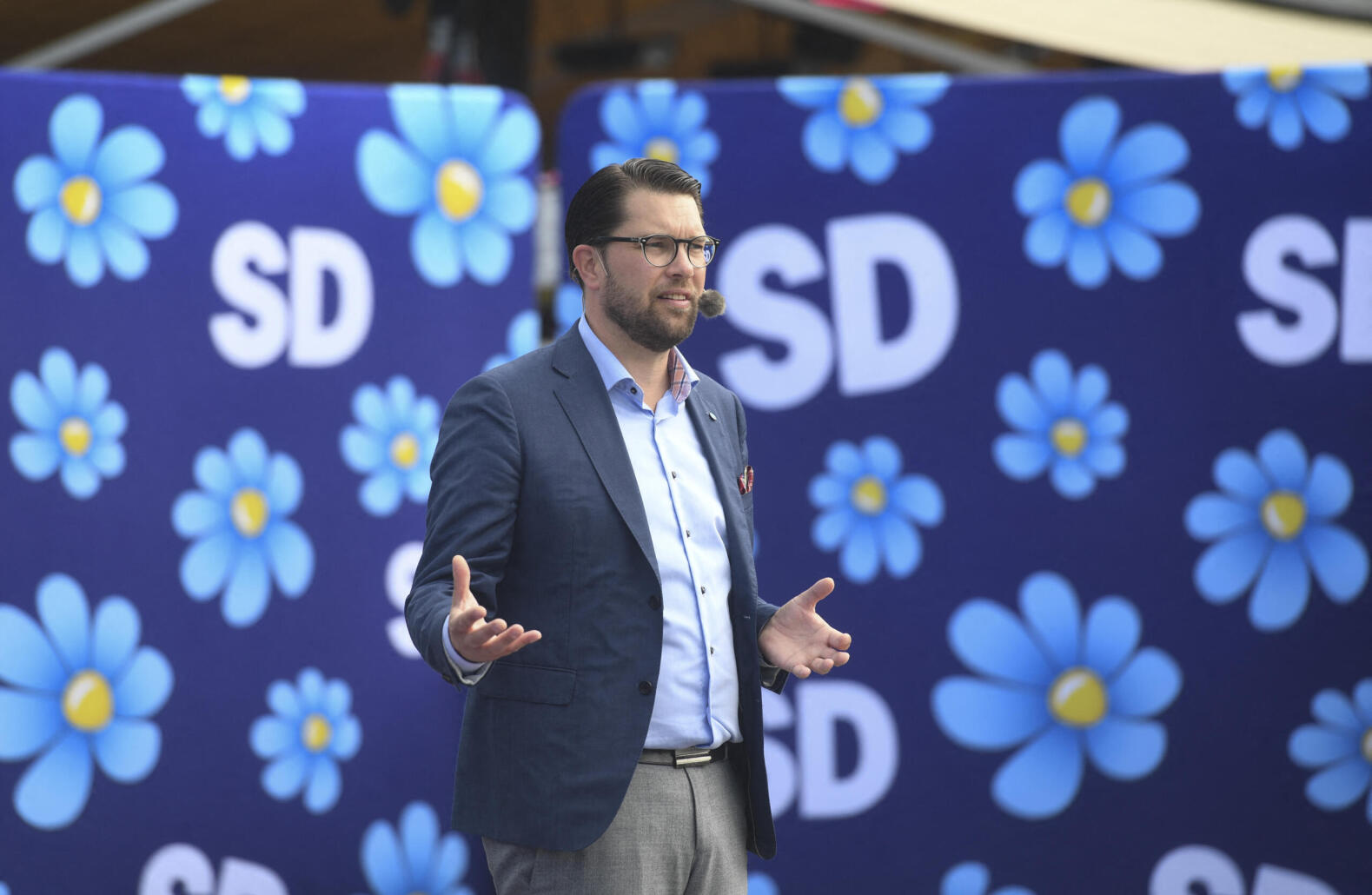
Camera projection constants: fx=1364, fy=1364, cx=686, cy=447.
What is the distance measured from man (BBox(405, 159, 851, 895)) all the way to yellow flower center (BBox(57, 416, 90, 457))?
1642mm

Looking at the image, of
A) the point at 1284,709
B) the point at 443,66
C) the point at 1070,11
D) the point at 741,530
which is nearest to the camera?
the point at 741,530

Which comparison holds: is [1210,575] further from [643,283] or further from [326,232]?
[326,232]

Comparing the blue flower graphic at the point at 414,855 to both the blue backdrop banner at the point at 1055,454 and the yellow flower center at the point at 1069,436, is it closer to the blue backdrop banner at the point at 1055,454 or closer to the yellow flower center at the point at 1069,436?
the blue backdrop banner at the point at 1055,454

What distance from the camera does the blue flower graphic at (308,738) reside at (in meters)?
3.04

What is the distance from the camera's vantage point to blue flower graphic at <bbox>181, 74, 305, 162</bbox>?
3.06 metres

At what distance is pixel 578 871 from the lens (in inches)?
65.2

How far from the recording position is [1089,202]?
3102 millimetres

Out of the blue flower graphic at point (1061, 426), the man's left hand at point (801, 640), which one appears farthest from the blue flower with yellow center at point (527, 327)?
the man's left hand at point (801, 640)

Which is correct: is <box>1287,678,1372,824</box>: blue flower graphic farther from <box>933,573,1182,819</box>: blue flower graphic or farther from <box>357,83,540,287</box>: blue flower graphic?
<box>357,83,540,287</box>: blue flower graphic

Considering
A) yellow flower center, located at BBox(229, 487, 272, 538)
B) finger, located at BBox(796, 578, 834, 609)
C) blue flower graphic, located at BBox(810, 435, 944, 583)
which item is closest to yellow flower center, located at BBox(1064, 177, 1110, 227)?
blue flower graphic, located at BBox(810, 435, 944, 583)

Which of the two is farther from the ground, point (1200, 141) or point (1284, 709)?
point (1200, 141)

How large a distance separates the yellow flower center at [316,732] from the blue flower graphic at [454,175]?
3.35ft

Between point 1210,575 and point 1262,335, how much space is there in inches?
21.8

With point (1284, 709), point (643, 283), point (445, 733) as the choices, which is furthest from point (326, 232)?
point (1284, 709)
